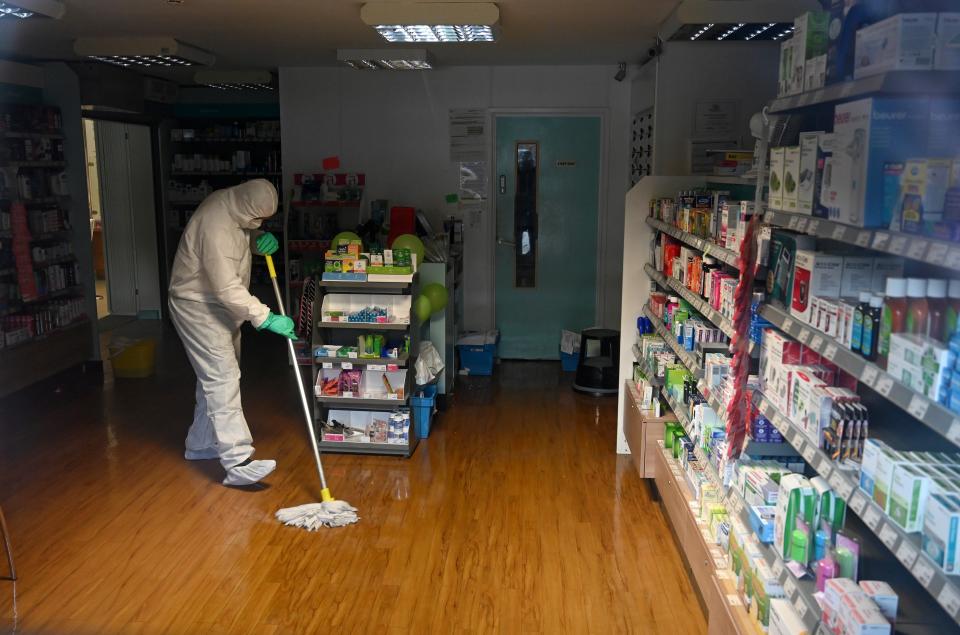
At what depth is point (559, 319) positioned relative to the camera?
877 centimetres

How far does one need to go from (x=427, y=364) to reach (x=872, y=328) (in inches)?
161

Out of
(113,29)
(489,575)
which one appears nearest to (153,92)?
(113,29)

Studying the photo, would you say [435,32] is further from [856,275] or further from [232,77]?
[856,275]

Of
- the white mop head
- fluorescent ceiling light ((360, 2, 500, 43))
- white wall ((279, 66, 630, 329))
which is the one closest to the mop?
the white mop head

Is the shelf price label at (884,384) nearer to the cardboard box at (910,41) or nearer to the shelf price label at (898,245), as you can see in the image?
the shelf price label at (898,245)

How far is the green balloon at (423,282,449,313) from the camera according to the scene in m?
6.42

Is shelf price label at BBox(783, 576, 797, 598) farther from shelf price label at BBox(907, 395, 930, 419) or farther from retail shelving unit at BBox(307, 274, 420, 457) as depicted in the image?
retail shelving unit at BBox(307, 274, 420, 457)

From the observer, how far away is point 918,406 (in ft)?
6.63

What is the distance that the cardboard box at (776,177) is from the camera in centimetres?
306

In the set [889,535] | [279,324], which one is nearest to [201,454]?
[279,324]

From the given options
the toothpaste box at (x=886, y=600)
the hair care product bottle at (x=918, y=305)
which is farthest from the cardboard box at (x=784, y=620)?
the hair care product bottle at (x=918, y=305)

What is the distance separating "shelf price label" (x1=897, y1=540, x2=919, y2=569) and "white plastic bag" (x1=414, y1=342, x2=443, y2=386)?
4.20 meters

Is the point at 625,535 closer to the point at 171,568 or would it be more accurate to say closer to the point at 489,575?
the point at 489,575

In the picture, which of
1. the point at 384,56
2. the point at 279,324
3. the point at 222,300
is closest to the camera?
the point at 279,324
